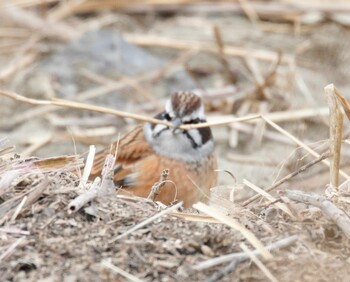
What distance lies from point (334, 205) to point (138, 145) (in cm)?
195

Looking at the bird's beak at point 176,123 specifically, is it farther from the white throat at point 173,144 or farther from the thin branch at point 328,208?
the thin branch at point 328,208

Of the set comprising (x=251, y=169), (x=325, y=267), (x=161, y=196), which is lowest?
(x=251, y=169)

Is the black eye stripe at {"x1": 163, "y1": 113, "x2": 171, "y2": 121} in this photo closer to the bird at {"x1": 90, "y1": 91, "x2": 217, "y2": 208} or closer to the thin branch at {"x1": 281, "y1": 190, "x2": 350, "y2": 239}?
the bird at {"x1": 90, "y1": 91, "x2": 217, "y2": 208}

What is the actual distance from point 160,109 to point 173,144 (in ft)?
5.53

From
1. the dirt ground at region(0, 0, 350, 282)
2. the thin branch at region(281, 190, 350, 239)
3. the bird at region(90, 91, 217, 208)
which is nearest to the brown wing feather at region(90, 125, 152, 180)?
the bird at region(90, 91, 217, 208)

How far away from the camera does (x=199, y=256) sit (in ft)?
10.1

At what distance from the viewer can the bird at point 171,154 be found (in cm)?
486

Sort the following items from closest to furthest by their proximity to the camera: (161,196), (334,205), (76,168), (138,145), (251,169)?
(334,205) → (76,168) → (161,196) → (138,145) → (251,169)

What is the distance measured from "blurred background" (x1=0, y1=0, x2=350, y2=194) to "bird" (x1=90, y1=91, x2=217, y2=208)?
25.8 inches

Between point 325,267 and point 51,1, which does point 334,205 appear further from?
point 51,1

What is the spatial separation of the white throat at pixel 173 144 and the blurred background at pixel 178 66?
2.13 ft

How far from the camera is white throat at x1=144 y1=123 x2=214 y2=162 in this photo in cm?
501

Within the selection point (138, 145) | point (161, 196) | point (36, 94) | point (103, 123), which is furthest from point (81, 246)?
point (36, 94)

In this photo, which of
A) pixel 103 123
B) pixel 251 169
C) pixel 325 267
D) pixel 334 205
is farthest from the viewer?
pixel 103 123
